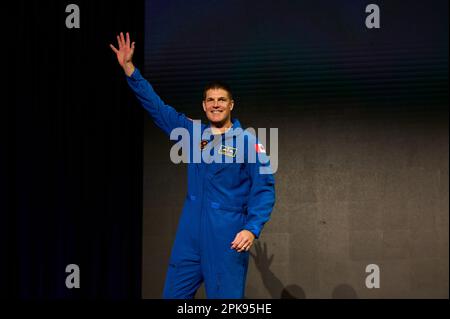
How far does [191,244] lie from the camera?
288 cm

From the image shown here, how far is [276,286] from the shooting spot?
4.09 meters

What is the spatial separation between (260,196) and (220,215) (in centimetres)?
20

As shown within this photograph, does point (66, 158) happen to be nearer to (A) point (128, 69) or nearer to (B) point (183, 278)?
(A) point (128, 69)

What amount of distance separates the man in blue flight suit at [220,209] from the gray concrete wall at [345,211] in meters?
1.20

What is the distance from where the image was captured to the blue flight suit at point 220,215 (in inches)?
112

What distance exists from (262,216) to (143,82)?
2.85ft

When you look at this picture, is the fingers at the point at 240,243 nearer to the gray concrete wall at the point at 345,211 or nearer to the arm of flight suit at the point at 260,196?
the arm of flight suit at the point at 260,196

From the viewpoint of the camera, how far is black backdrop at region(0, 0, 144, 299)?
3826 millimetres

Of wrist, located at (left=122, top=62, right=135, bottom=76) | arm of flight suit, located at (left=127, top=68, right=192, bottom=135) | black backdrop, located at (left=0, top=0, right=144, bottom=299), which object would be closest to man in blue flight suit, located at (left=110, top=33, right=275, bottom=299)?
arm of flight suit, located at (left=127, top=68, right=192, bottom=135)

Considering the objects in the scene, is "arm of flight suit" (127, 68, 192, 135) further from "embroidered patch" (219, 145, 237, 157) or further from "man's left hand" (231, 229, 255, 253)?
"man's left hand" (231, 229, 255, 253)

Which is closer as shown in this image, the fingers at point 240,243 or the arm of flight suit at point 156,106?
the fingers at point 240,243

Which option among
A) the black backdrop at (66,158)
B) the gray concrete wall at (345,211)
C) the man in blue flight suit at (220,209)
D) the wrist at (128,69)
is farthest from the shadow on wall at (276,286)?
the wrist at (128,69)

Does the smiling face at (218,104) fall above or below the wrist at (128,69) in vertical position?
below

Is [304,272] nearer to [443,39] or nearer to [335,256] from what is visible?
[335,256]
